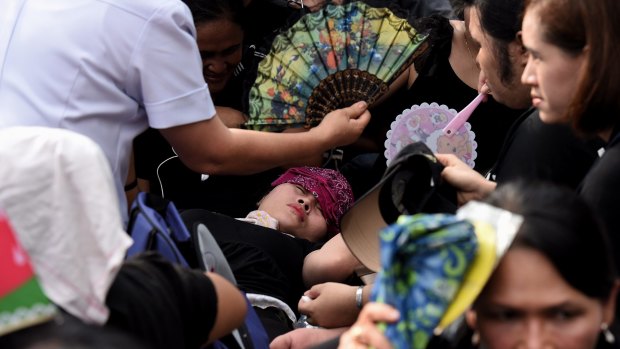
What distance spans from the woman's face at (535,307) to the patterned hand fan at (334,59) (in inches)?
65.0

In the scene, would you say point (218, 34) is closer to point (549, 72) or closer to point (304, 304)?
point (304, 304)

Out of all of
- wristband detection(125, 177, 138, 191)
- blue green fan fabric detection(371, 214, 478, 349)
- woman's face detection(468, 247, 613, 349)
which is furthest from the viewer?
wristband detection(125, 177, 138, 191)

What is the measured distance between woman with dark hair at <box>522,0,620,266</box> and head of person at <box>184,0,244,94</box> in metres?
1.25

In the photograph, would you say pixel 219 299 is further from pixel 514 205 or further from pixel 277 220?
pixel 277 220

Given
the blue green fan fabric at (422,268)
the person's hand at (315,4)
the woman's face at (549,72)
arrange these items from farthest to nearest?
the person's hand at (315,4), the woman's face at (549,72), the blue green fan fabric at (422,268)

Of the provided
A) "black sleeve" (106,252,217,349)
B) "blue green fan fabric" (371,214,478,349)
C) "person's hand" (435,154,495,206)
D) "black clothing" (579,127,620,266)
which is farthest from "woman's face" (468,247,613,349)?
"person's hand" (435,154,495,206)

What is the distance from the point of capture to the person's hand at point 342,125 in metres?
3.13

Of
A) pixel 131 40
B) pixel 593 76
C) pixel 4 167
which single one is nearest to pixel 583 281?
pixel 593 76

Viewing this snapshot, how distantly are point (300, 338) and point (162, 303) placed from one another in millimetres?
1131

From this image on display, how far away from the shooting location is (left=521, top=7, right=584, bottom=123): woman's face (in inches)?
89.4

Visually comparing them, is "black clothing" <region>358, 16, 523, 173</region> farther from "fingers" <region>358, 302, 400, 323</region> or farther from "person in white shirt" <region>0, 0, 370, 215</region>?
"fingers" <region>358, 302, 400, 323</region>

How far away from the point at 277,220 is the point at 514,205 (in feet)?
6.11

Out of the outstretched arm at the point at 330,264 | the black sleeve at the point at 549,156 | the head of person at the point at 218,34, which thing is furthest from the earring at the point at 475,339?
the head of person at the point at 218,34

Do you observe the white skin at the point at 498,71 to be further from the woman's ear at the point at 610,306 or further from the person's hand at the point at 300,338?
the woman's ear at the point at 610,306
